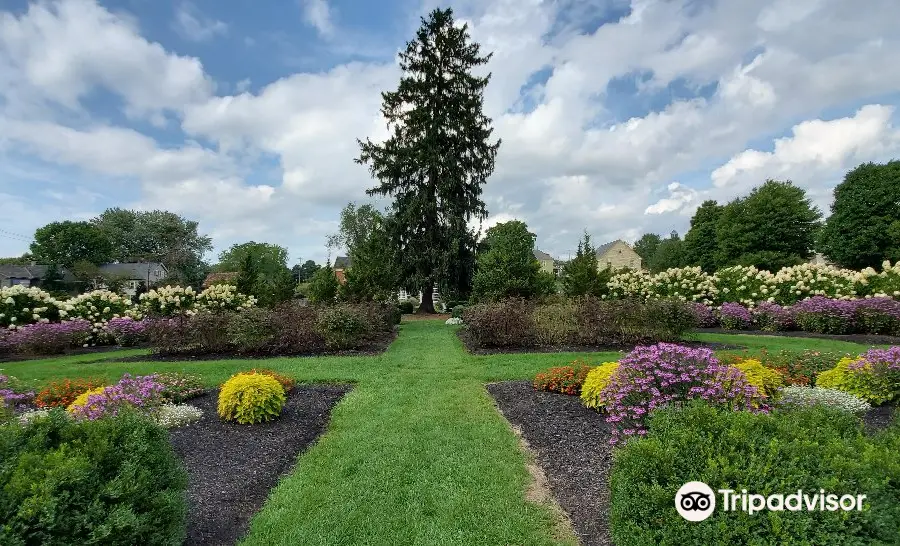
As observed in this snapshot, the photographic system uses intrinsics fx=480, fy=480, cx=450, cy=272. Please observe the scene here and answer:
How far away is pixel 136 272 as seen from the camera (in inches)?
2137

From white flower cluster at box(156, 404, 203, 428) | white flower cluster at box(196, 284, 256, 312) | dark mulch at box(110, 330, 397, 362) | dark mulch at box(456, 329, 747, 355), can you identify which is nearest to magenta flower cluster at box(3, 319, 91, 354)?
dark mulch at box(110, 330, 397, 362)

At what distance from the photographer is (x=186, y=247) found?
53.4 meters

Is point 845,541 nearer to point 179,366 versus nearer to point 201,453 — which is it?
point 201,453

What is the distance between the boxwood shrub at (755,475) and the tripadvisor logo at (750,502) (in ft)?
0.06

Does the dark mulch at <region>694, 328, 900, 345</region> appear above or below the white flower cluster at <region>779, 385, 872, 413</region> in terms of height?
below

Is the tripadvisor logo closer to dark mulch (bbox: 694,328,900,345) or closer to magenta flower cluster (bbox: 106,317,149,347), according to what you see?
dark mulch (bbox: 694,328,900,345)

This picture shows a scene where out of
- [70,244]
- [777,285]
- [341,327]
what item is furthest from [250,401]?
[70,244]

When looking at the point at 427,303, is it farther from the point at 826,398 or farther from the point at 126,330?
the point at 826,398

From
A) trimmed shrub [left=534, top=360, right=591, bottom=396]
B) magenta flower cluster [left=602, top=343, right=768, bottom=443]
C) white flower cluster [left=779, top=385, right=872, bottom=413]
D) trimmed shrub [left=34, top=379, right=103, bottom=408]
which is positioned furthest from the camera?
trimmed shrub [left=534, top=360, right=591, bottom=396]

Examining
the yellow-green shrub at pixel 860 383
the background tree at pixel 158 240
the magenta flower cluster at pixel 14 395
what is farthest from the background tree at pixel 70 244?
the yellow-green shrub at pixel 860 383

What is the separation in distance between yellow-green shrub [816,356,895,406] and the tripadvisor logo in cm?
479

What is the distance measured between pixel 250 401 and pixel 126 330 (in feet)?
34.8

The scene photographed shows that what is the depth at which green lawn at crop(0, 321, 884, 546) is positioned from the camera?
3.07 meters

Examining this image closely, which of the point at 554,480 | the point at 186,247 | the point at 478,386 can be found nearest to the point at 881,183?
the point at 478,386
